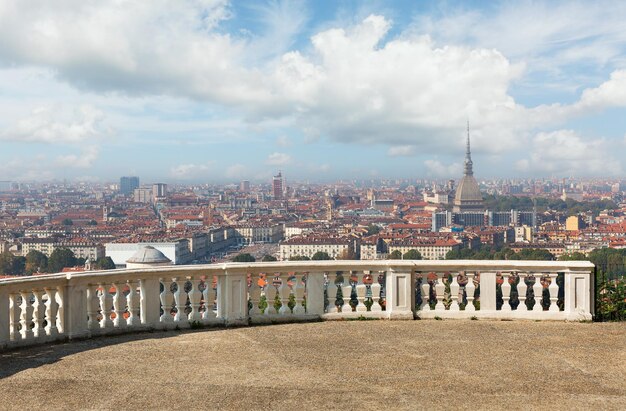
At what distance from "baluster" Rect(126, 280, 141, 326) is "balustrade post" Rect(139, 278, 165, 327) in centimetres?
5

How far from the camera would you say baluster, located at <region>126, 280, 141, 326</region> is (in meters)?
7.60

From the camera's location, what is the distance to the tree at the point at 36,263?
107812mm

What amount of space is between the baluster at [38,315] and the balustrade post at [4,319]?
0.28 m

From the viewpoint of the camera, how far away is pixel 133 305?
25.2 feet

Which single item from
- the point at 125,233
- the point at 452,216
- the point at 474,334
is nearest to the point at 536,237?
the point at 452,216

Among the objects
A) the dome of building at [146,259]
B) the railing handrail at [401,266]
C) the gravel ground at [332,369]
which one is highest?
the railing handrail at [401,266]

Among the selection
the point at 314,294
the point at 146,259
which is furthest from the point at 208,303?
the point at 146,259

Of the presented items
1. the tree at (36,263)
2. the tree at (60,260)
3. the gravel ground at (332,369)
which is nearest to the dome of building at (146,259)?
the gravel ground at (332,369)

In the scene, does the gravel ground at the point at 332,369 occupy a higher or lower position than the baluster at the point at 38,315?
lower

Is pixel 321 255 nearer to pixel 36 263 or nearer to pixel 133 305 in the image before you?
pixel 36 263

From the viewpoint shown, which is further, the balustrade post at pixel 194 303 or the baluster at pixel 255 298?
the baluster at pixel 255 298

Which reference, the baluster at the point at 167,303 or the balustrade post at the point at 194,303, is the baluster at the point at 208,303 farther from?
the baluster at the point at 167,303

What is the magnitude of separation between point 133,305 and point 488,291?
164 inches

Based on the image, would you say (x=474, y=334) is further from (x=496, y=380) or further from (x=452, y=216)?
(x=452, y=216)
